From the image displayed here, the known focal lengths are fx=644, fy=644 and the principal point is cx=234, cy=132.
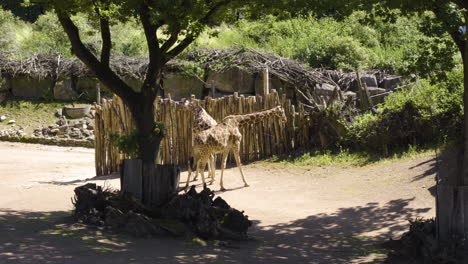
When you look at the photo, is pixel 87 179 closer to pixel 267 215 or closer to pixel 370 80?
pixel 267 215

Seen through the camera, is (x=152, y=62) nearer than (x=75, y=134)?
Yes

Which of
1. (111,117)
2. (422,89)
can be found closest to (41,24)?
(111,117)

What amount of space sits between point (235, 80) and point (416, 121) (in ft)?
22.5

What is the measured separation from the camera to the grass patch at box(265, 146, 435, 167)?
13.2m

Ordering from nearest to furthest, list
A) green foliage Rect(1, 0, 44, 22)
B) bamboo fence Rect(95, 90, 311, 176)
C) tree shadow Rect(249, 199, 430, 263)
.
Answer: tree shadow Rect(249, 199, 430, 263)
bamboo fence Rect(95, 90, 311, 176)
green foliage Rect(1, 0, 44, 22)

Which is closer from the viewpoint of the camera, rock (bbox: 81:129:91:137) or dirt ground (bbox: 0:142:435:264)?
dirt ground (bbox: 0:142:435:264)

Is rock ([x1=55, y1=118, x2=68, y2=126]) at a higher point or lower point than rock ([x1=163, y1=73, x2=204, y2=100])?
lower

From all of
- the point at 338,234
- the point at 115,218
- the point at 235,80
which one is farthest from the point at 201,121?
the point at 235,80

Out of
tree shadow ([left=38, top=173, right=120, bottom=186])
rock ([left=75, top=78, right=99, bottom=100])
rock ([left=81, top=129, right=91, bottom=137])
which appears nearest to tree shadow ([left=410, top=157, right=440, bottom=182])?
tree shadow ([left=38, top=173, right=120, bottom=186])

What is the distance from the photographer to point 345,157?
14.0m

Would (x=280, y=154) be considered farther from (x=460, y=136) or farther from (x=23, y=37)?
(x=23, y=37)

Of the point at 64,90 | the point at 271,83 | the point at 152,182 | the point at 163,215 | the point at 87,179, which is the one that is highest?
the point at 64,90

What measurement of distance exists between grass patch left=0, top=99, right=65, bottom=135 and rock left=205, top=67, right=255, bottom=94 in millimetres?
6328

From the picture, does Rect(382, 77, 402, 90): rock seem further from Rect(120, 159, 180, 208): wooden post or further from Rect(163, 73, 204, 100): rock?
Rect(120, 159, 180, 208): wooden post
